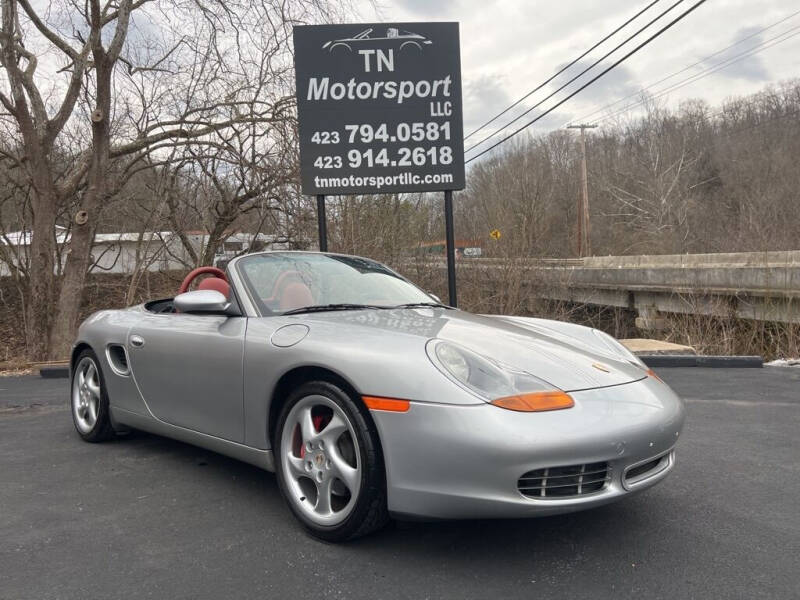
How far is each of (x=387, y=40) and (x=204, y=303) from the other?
17.0 feet

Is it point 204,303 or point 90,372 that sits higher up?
point 204,303

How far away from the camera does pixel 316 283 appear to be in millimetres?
3613

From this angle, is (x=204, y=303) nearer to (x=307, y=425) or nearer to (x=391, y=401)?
(x=307, y=425)

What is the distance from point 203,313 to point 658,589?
246 centimetres

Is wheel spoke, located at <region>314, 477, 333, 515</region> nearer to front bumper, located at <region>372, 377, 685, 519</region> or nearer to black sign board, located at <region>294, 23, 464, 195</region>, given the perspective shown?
front bumper, located at <region>372, 377, 685, 519</region>

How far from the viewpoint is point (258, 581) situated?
2.38 m

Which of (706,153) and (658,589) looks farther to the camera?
(706,153)

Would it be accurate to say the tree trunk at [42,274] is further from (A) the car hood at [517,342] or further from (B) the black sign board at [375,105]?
(A) the car hood at [517,342]

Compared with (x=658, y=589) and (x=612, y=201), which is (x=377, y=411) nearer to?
(x=658, y=589)

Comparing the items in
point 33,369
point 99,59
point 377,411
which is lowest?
point 33,369

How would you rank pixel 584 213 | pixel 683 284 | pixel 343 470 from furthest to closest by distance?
pixel 584 213 < pixel 683 284 < pixel 343 470

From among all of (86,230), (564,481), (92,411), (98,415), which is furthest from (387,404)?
(86,230)

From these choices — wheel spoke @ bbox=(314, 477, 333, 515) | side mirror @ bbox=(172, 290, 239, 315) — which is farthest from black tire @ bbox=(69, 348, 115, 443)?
wheel spoke @ bbox=(314, 477, 333, 515)

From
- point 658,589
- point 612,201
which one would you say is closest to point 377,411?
point 658,589
